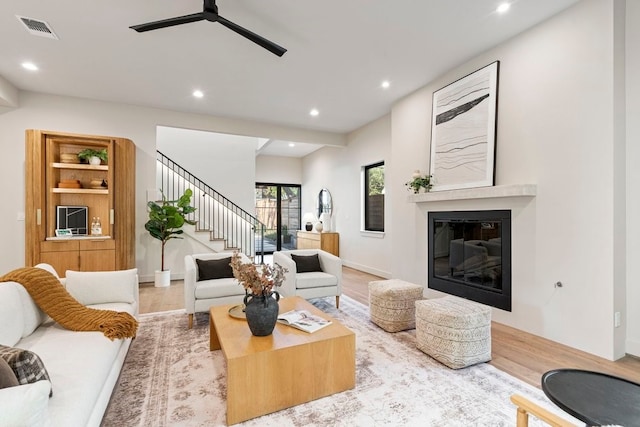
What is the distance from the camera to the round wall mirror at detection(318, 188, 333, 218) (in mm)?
7984

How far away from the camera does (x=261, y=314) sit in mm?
2088

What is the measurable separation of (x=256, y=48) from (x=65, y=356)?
330 cm

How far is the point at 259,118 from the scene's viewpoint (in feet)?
19.2

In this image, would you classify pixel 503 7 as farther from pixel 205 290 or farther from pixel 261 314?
pixel 205 290

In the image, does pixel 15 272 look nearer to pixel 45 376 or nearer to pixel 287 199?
pixel 45 376

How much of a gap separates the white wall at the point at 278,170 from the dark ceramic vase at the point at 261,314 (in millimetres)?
7499

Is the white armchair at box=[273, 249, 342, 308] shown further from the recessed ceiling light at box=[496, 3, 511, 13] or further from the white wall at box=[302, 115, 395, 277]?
the recessed ceiling light at box=[496, 3, 511, 13]

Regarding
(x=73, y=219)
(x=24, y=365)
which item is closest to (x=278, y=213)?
(x=73, y=219)

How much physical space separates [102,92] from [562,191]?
620cm

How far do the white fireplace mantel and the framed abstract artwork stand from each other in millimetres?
135

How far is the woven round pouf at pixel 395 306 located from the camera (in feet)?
10.5

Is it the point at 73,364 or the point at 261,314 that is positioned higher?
the point at 261,314

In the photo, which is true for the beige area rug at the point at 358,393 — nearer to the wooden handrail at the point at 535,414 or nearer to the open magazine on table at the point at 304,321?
the open magazine on table at the point at 304,321

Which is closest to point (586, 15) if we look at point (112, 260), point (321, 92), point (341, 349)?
point (321, 92)
